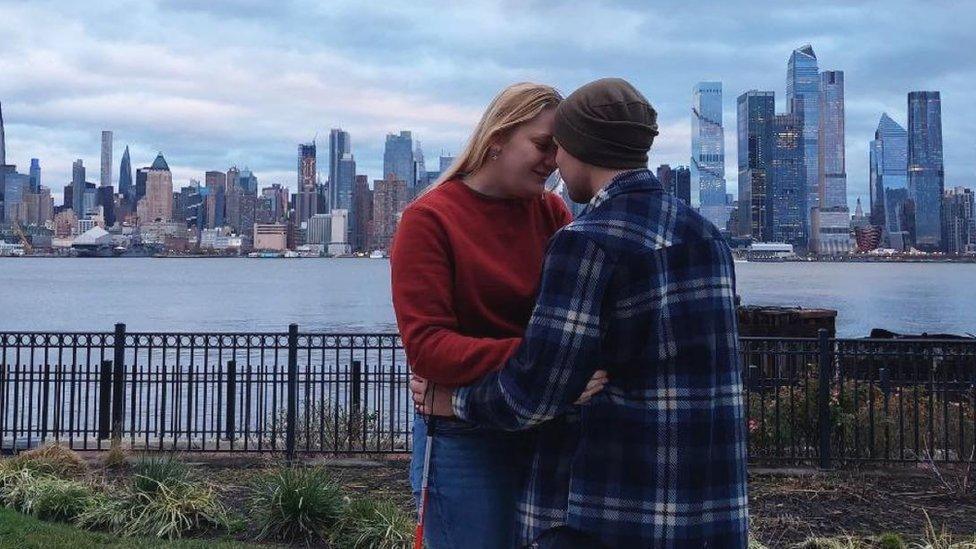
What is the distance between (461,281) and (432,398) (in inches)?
13.8

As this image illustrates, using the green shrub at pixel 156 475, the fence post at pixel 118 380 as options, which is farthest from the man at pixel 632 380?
the fence post at pixel 118 380

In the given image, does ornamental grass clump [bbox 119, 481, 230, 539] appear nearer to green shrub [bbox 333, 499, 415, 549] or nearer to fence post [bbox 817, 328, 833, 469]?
green shrub [bbox 333, 499, 415, 549]

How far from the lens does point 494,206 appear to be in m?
2.90

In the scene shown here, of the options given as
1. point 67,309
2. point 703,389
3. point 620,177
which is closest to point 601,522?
point 703,389

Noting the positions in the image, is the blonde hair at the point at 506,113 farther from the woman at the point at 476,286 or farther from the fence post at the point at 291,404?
the fence post at the point at 291,404

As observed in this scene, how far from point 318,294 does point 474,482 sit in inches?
3526

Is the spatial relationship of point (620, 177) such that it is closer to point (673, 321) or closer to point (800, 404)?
point (673, 321)

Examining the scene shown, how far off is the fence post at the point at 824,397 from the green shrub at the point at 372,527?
475 cm

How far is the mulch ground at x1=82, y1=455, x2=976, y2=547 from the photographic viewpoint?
6.96 metres

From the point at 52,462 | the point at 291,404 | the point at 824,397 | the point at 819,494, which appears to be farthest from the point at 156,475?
the point at 824,397

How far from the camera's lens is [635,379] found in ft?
7.58

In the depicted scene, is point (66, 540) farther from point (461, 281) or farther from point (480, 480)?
point (461, 281)

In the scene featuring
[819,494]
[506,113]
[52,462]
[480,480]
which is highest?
[506,113]

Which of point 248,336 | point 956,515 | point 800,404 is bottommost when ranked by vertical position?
point 956,515
